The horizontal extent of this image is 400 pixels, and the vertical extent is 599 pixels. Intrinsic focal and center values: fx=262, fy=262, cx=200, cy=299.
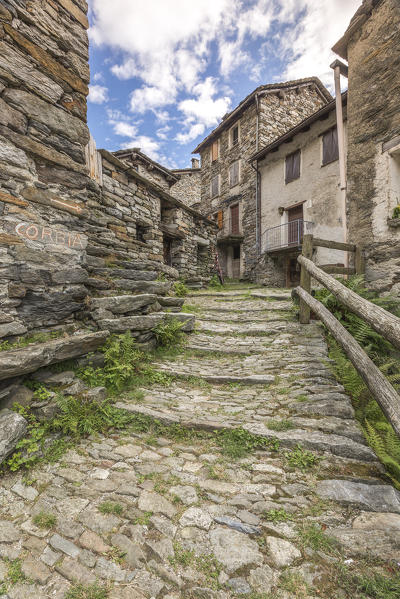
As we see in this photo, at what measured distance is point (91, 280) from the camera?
365cm

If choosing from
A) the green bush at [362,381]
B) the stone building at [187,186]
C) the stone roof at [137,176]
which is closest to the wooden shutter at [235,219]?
the stone building at [187,186]

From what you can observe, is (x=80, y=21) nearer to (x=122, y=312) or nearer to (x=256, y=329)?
(x=122, y=312)

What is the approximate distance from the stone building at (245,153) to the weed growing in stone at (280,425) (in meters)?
13.8

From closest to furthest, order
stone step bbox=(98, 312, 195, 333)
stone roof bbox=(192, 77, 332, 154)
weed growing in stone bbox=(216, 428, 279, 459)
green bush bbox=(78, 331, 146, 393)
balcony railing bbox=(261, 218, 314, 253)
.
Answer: weed growing in stone bbox=(216, 428, 279, 459) → green bush bbox=(78, 331, 146, 393) → stone step bbox=(98, 312, 195, 333) → balcony railing bbox=(261, 218, 314, 253) → stone roof bbox=(192, 77, 332, 154)

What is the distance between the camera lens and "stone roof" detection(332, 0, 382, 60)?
15.4 feet

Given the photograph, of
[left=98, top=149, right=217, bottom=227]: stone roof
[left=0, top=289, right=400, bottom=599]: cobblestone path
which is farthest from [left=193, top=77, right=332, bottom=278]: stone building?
[left=0, top=289, right=400, bottom=599]: cobblestone path

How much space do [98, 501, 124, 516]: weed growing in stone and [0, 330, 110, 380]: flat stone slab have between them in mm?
1282

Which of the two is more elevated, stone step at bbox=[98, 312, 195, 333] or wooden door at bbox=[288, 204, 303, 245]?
wooden door at bbox=[288, 204, 303, 245]

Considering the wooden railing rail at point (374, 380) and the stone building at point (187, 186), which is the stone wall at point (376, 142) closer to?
the wooden railing rail at point (374, 380)

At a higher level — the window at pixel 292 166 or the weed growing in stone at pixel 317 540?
the window at pixel 292 166

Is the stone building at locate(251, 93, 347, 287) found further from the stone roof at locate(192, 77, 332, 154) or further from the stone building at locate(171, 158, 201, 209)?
the stone building at locate(171, 158, 201, 209)

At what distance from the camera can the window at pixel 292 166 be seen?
13133 millimetres

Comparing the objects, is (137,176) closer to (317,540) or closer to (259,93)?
(317,540)

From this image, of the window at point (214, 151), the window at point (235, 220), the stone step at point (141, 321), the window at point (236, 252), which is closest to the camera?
the stone step at point (141, 321)
